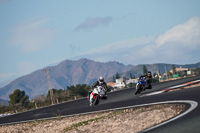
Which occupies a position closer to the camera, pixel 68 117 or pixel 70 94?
pixel 68 117

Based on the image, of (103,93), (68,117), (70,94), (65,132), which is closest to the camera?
(65,132)

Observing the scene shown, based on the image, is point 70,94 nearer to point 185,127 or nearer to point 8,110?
point 8,110

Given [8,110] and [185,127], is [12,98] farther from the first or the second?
[185,127]

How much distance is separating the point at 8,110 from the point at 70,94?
498 inches

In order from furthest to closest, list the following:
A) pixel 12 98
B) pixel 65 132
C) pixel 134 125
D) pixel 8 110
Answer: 1. pixel 12 98
2. pixel 8 110
3. pixel 65 132
4. pixel 134 125

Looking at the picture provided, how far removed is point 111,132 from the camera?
9.42m

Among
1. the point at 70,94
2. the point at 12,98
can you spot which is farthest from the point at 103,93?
the point at 12,98

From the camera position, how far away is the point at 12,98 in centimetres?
10638

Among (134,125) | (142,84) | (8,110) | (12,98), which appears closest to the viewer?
(134,125)

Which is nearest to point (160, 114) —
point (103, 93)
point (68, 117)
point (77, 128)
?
point (77, 128)

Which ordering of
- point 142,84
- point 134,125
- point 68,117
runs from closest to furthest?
point 134,125
point 68,117
point 142,84

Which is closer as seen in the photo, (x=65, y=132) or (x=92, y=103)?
(x=65, y=132)

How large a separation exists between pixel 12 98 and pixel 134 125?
334ft

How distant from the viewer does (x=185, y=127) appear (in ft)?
19.2
